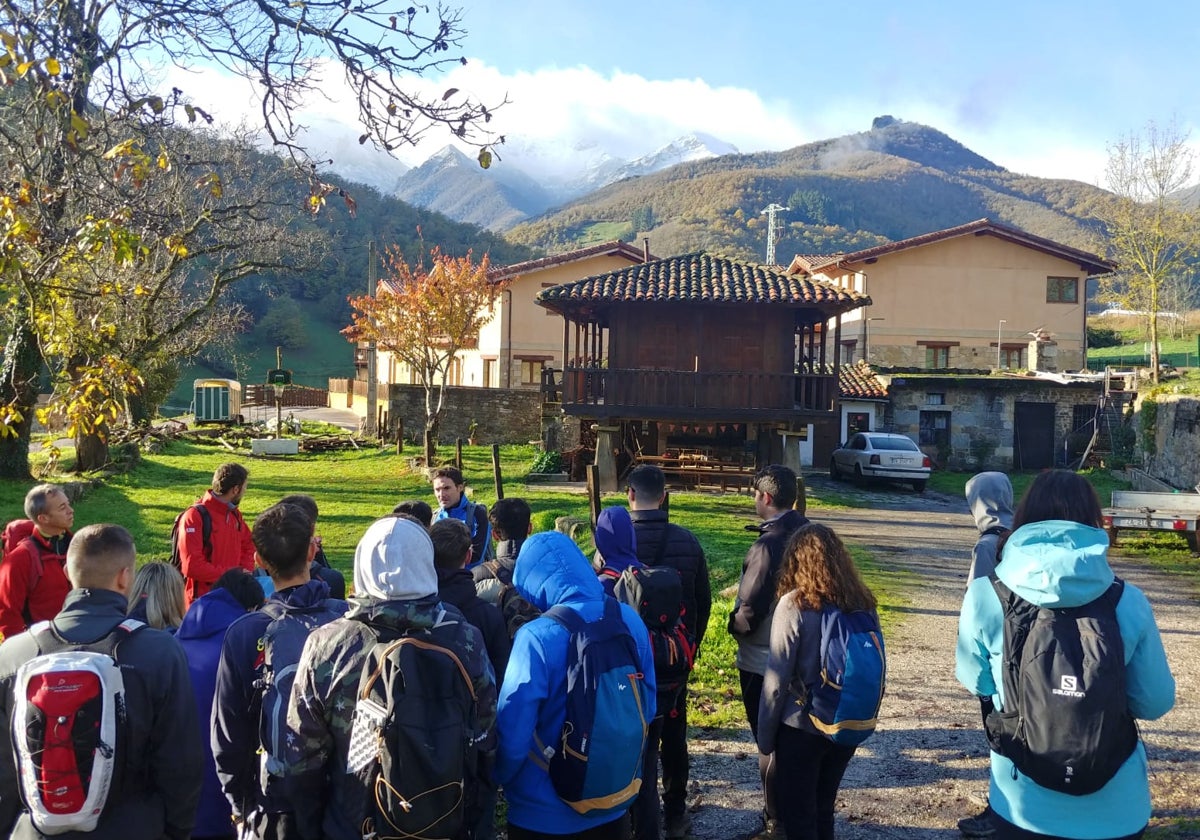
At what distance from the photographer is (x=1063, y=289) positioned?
34.5 meters

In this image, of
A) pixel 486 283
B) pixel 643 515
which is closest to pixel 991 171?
pixel 486 283

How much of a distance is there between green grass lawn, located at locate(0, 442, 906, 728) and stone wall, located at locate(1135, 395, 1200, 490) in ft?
25.4

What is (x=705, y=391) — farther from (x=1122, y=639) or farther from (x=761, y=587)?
(x=1122, y=639)

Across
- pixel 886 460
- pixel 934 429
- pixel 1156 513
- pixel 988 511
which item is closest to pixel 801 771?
pixel 988 511

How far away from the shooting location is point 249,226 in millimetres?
22094

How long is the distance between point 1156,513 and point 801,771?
12.7 metres

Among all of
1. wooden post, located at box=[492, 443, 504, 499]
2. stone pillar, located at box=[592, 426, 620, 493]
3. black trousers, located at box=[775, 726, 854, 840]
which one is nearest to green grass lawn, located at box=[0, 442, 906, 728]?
wooden post, located at box=[492, 443, 504, 499]

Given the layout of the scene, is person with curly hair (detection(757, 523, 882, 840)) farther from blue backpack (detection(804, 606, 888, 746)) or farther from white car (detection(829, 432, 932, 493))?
white car (detection(829, 432, 932, 493))

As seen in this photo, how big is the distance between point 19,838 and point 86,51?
4398 mm

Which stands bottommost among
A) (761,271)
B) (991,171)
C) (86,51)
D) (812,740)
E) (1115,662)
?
(812,740)

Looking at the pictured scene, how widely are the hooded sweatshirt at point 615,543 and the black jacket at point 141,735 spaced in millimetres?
1991

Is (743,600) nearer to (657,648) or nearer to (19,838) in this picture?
(657,648)

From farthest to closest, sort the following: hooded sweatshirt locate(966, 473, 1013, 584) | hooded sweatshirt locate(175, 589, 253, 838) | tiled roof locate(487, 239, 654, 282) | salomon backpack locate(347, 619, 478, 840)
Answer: tiled roof locate(487, 239, 654, 282), hooded sweatshirt locate(966, 473, 1013, 584), hooded sweatshirt locate(175, 589, 253, 838), salomon backpack locate(347, 619, 478, 840)

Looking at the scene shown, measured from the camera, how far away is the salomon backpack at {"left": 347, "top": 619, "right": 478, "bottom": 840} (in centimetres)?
286
